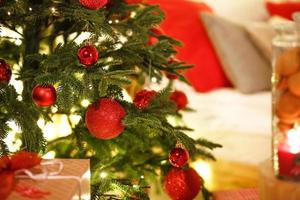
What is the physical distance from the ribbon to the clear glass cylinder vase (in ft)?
1.52

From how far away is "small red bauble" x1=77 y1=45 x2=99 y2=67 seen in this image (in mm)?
1018

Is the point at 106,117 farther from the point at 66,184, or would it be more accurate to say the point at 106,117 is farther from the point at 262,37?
the point at 262,37

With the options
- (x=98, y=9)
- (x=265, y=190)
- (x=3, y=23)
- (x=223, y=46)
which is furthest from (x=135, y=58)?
(x=223, y=46)

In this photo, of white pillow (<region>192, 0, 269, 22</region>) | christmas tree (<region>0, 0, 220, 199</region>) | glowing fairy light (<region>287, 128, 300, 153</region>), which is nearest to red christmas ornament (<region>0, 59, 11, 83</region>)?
christmas tree (<region>0, 0, 220, 199</region>)

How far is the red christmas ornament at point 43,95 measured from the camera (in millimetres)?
1028

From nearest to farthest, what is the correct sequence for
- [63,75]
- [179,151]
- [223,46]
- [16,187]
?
1. [16,187]
2. [63,75]
3. [179,151]
4. [223,46]

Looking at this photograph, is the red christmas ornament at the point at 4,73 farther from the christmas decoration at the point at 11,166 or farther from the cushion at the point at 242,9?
the cushion at the point at 242,9

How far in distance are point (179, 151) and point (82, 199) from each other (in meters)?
0.30

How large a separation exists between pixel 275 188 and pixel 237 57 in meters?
1.44

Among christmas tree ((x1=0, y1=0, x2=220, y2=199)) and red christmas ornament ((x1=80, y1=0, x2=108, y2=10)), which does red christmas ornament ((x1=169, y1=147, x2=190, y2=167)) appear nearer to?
christmas tree ((x1=0, y1=0, x2=220, y2=199))

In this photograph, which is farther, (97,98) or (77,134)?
(77,134)

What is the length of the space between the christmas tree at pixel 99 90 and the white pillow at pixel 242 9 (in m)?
1.55

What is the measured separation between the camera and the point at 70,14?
111 centimetres

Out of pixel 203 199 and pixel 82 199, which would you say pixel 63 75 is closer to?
pixel 82 199
